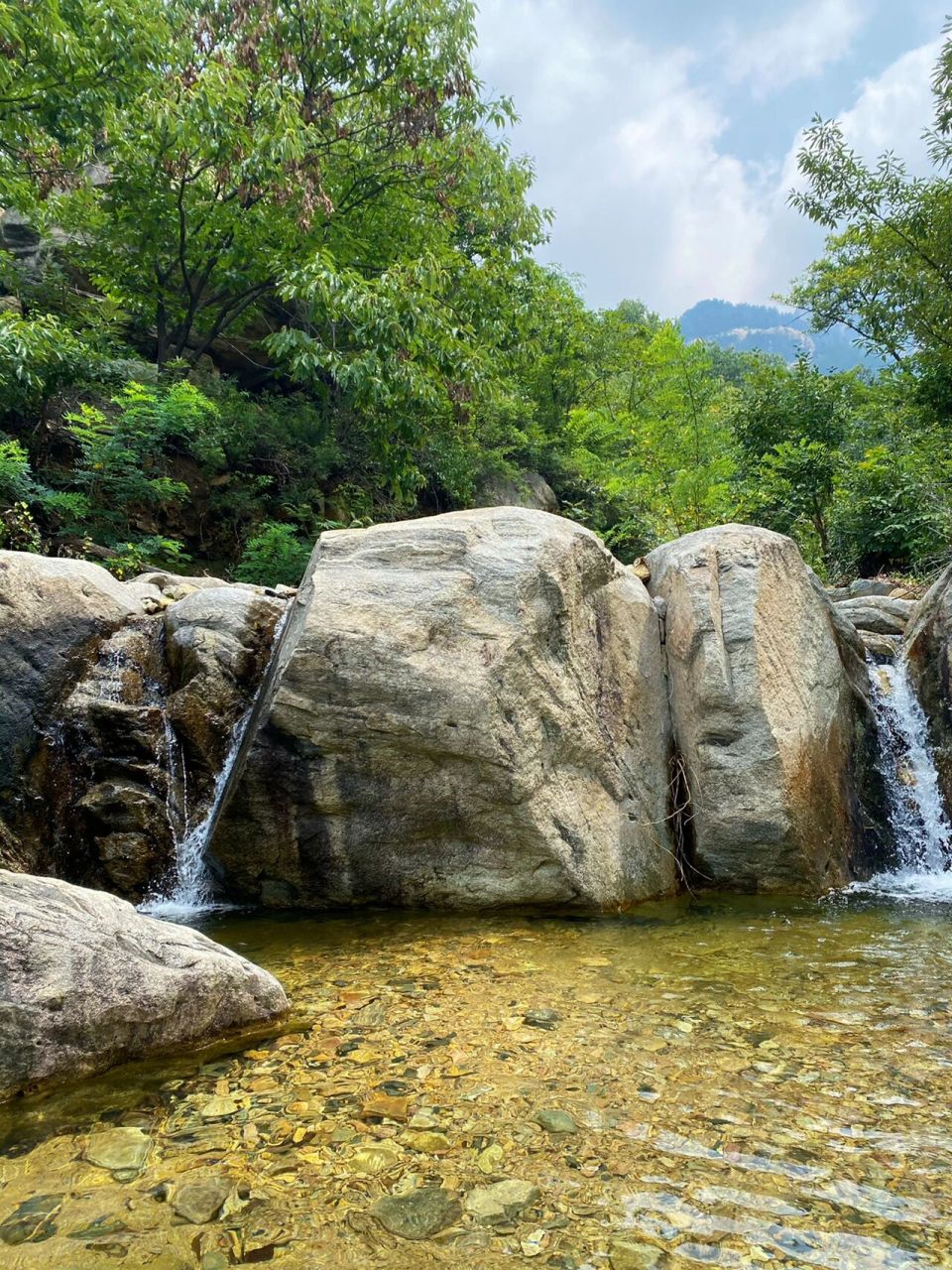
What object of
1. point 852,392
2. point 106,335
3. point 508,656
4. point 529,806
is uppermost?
point 852,392

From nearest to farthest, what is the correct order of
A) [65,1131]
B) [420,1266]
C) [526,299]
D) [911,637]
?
[420,1266]
[65,1131]
[911,637]
[526,299]

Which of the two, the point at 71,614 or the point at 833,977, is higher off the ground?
the point at 71,614

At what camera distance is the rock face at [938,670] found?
689cm

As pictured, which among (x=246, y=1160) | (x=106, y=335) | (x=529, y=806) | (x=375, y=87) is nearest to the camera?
(x=246, y=1160)

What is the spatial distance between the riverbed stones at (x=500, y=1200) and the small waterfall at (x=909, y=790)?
483 centimetres

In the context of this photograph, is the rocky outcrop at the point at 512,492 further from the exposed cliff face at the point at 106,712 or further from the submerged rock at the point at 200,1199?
the submerged rock at the point at 200,1199

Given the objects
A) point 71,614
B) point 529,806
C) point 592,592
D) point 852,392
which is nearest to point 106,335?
point 71,614

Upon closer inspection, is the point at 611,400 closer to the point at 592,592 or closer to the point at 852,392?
the point at 852,392

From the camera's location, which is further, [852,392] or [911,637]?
[852,392]

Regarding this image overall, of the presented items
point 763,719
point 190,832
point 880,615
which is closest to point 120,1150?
point 190,832

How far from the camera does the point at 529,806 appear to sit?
210 inches

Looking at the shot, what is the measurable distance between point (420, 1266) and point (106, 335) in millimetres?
14228

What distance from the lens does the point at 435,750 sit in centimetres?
527

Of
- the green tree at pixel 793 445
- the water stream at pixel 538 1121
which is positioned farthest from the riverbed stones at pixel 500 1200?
the green tree at pixel 793 445
